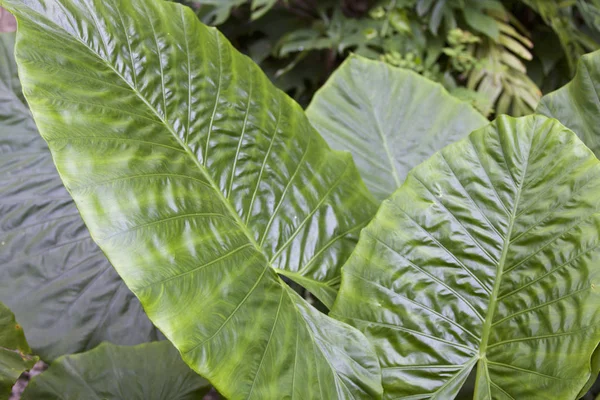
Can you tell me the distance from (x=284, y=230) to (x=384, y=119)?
448 millimetres

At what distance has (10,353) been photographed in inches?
25.3

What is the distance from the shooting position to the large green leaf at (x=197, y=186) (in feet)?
1.74

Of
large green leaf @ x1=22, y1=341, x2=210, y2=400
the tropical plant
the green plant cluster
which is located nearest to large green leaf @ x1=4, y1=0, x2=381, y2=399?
the tropical plant

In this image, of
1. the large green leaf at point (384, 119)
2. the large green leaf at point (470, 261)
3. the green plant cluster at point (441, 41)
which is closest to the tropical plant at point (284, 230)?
the large green leaf at point (470, 261)

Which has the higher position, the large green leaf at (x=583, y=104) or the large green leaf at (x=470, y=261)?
the large green leaf at (x=583, y=104)

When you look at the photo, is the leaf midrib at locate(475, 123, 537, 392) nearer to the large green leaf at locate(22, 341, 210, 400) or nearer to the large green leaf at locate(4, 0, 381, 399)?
the large green leaf at locate(4, 0, 381, 399)

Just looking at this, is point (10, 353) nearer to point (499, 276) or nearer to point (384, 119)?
point (499, 276)

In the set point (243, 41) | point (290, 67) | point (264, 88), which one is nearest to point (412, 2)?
point (290, 67)

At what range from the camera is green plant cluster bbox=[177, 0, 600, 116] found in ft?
5.46

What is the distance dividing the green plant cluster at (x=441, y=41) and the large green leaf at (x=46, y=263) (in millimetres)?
873

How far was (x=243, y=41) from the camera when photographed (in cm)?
207

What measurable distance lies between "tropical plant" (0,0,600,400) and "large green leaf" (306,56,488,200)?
22 centimetres

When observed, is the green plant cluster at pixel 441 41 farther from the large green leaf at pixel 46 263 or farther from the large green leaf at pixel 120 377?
the large green leaf at pixel 120 377

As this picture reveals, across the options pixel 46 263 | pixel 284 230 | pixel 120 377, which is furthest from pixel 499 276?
pixel 46 263
